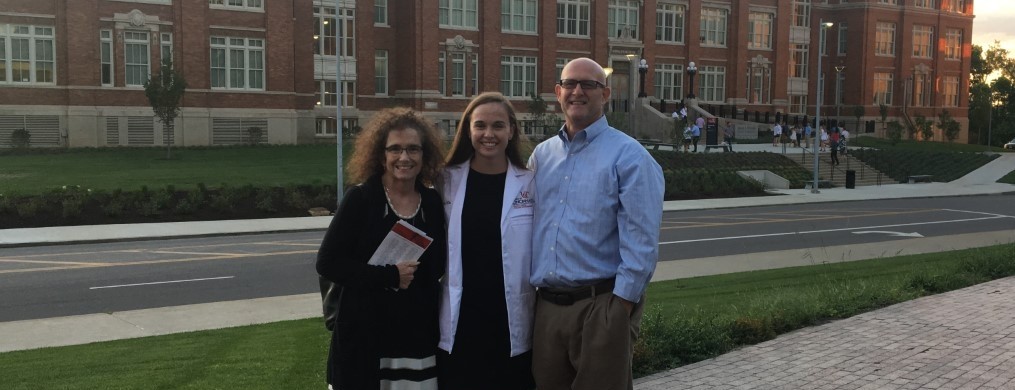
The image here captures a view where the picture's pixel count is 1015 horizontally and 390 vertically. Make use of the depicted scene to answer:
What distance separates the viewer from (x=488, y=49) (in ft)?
182

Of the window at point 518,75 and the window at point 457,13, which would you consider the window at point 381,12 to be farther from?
the window at point 518,75

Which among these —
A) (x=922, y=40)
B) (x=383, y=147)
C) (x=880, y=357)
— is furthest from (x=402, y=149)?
(x=922, y=40)

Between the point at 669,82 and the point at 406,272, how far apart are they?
2441 inches

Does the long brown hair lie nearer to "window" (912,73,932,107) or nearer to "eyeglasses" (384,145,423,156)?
"eyeglasses" (384,145,423,156)

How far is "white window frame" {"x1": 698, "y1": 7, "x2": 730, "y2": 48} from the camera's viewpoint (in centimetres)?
6594

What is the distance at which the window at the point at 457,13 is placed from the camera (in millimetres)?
53906

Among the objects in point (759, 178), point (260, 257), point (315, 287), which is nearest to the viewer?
point (315, 287)

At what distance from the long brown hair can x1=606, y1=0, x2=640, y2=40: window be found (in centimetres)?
5745

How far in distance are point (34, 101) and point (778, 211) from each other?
1243 inches

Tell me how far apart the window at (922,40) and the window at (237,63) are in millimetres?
57115

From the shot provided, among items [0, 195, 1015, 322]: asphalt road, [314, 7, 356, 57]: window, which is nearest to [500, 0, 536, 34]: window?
[314, 7, 356, 57]: window

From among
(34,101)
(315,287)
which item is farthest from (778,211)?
(34,101)

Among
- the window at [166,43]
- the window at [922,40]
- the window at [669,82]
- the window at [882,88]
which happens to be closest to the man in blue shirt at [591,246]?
the window at [166,43]

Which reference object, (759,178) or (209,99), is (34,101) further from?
(759,178)
